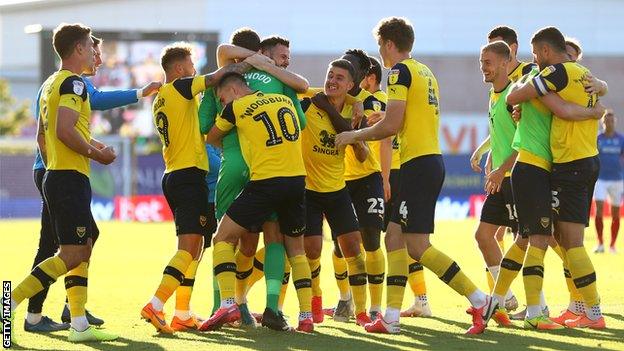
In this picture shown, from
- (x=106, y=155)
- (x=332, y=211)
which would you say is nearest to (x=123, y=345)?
(x=106, y=155)

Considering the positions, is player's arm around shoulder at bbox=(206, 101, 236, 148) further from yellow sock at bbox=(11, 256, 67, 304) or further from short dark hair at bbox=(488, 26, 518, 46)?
short dark hair at bbox=(488, 26, 518, 46)

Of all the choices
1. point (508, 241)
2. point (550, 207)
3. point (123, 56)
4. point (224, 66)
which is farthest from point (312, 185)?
point (123, 56)

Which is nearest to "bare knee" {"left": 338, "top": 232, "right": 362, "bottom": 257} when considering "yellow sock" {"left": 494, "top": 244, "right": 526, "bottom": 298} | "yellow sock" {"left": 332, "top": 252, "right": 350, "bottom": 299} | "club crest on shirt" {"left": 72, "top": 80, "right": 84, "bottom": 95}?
"yellow sock" {"left": 332, "top": 252, "right": 350, "bottom": 299}

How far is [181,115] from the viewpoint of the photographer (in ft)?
33.5

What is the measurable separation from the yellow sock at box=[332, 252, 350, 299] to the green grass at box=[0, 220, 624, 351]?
51 cm

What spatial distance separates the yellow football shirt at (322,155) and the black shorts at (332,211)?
6 centimetres

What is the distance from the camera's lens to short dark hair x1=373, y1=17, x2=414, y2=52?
9805 mm

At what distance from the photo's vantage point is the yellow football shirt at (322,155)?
1046 centimetres

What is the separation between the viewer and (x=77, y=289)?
958 cm

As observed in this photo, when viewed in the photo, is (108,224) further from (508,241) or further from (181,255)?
(181,255)

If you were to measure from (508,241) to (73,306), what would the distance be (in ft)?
50.1

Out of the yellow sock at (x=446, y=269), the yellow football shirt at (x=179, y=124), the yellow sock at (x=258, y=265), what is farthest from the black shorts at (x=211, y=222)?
the yellow sock at (x=446, y=269)

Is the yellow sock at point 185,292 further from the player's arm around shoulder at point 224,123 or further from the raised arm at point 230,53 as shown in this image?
the raised arm at point 230,53

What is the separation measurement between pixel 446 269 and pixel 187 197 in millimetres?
2244
